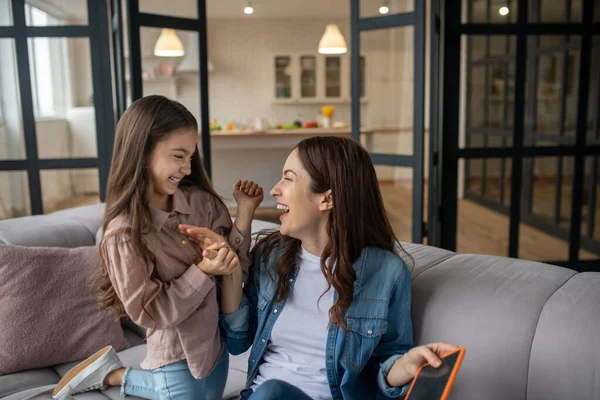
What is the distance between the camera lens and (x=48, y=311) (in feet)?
6.55

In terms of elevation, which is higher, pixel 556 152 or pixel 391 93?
pixel 391 93

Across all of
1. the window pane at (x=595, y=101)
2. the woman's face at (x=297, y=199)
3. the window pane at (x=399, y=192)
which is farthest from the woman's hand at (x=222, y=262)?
the window pane at (x=595, y=101)

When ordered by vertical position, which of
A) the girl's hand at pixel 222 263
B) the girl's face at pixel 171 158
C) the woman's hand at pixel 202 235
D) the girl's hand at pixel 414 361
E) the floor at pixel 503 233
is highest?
the girl's face at pixel 171 158

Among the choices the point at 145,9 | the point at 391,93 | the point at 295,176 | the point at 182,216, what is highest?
the point at 145,9

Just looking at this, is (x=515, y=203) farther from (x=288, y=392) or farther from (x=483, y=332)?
(x=288, y=392)

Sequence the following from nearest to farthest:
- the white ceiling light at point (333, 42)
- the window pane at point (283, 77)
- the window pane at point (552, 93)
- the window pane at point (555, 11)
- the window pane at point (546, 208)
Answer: the window pane at point (555, 11), the window pane at point (552, 93), the window pane at point (546, 208), the white ceiling light at point (333, 42), the window pane at point (283, 77)

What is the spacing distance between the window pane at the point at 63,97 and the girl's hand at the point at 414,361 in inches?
102

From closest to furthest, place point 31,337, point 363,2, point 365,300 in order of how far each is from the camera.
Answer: point 365,300
point 31,337
point 363,2

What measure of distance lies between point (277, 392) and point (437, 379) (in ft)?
1.15

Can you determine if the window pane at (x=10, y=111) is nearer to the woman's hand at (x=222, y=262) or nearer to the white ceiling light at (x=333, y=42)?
the woman's hand at (x=222, y=262)

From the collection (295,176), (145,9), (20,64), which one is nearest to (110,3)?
(145,9)

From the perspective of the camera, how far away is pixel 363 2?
3451 millimetres

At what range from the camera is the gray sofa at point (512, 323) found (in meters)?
1.28

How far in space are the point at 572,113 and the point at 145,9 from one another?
2789 millimetres
